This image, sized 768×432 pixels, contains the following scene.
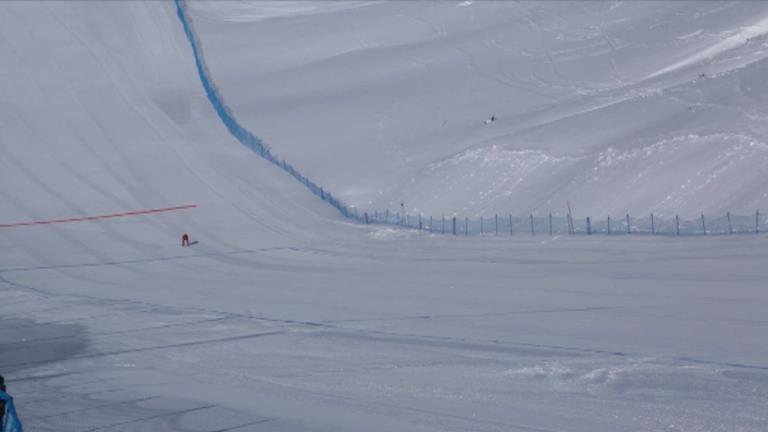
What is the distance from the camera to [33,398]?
23.6 feet

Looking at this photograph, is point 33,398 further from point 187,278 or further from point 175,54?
point 175,54

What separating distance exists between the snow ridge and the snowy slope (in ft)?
0.50

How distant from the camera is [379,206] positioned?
14.0 meters

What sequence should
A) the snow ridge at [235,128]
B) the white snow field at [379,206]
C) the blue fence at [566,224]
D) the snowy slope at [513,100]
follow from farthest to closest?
1. the snow ridge at [235,128]
2. the snowy slope at [513,100]
3. the blue fence at [566,224]
4. the white snow field at [379,206]

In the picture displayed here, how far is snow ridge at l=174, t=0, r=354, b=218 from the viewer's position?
14941 mm

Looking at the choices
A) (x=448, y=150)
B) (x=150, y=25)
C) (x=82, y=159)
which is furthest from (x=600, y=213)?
(x=150, y=25)

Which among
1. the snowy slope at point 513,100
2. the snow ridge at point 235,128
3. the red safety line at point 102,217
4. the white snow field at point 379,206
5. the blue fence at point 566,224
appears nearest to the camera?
the white snow field at point 379,206

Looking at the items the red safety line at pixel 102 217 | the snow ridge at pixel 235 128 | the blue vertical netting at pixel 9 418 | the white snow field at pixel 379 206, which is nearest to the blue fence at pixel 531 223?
the snow ridge at pixel 235 128

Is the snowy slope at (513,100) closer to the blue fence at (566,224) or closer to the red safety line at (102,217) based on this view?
the blue fence at (566,224)

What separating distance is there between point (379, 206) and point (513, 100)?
7.98 ft

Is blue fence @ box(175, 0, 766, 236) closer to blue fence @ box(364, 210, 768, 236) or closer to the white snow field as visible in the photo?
blue fence @ box(364, 210, 768, 236)

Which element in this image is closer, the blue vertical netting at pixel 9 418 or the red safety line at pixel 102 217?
the blue vertical netting at pixel 9 418

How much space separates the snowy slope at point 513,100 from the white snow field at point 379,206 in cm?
4

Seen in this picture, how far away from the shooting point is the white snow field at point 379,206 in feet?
21.9
